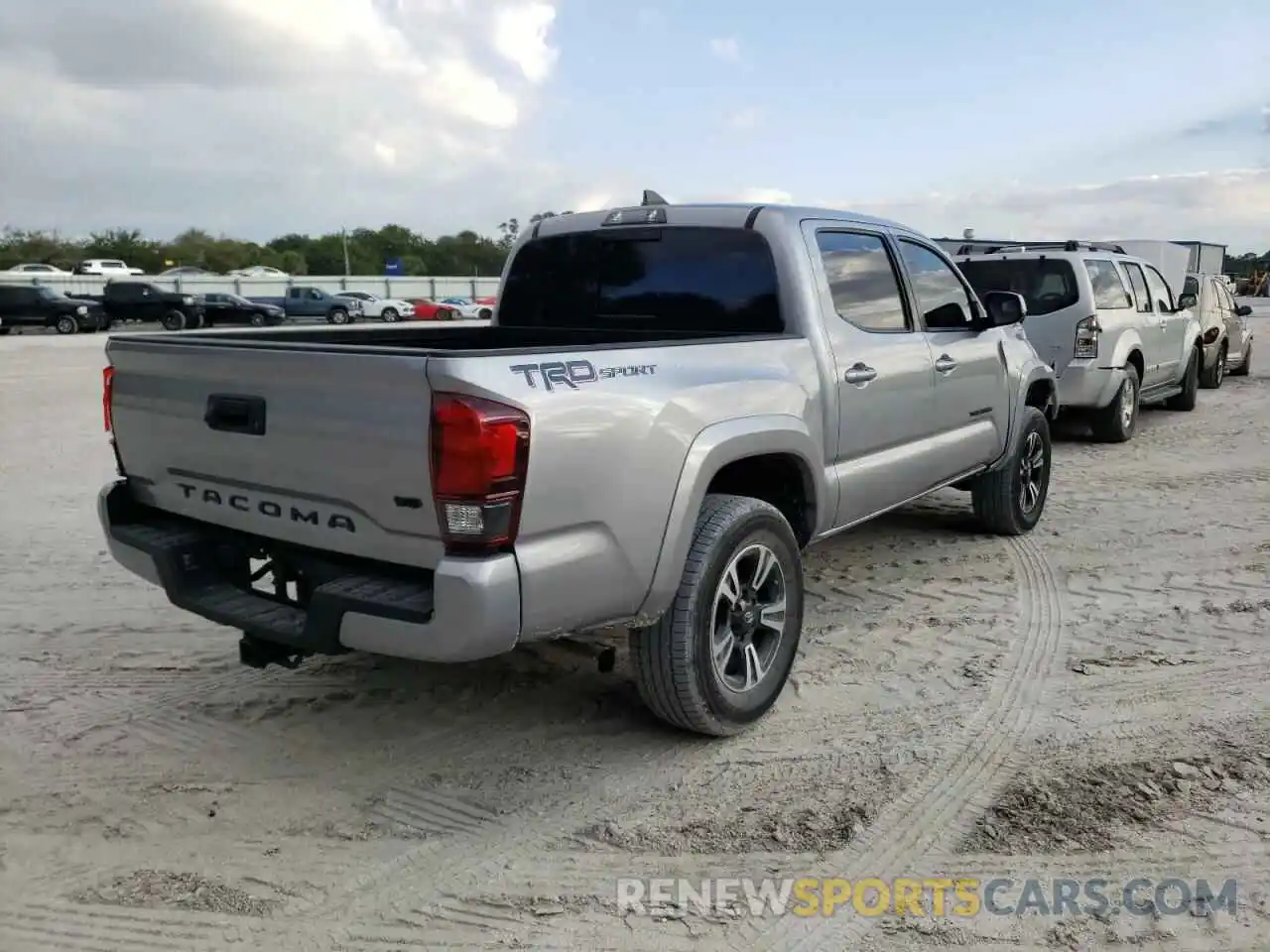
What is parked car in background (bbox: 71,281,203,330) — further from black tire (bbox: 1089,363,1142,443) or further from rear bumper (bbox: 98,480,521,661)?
rear bumper (bbox: 98,480,521,661)

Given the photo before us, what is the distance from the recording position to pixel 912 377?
4840 millimetres

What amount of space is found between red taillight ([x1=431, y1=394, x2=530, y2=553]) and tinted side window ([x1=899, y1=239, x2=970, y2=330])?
3019 mm

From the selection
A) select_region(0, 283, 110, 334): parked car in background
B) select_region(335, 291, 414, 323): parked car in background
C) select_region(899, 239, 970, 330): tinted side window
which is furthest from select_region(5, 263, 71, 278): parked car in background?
select_region(899, 239, 970, 330): tinted side window

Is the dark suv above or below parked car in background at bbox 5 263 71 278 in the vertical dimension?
below

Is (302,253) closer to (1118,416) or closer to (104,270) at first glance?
(104,270)

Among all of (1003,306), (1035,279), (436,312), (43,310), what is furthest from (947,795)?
(436,312)

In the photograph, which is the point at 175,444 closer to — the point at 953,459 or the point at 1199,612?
the point at 953,459

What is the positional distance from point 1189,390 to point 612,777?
465 inches

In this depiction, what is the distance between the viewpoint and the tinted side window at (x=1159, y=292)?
11070mm

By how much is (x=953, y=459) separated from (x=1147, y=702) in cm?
171

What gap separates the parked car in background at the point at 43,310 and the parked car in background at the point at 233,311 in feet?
11.7

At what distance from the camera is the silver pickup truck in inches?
111

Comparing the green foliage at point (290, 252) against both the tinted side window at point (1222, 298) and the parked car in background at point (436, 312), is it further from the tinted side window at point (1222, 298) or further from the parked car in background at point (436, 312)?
the tinted side window at point (1222, 298)

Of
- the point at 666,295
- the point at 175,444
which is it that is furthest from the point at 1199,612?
the point at 175,444
